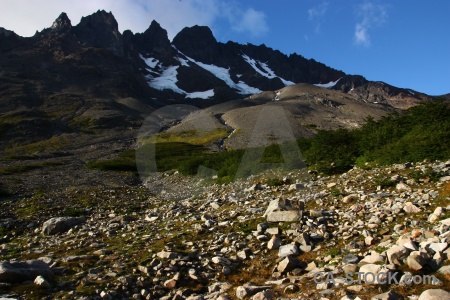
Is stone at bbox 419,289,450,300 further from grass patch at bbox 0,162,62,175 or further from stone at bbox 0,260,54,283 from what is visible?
grass patch at bbox 0,162,62,175

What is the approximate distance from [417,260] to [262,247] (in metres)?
5.00

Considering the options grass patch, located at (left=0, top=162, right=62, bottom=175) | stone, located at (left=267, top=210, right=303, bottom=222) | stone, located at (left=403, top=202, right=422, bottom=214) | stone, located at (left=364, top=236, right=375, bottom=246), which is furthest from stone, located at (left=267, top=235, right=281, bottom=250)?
grass patch, located at (left=0, top=162, right=62, bottom=175)

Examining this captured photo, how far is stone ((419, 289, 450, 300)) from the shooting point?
19.1 feet

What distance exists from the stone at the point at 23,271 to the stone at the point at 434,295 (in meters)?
9.33

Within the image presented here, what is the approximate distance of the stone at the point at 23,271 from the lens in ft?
30.3

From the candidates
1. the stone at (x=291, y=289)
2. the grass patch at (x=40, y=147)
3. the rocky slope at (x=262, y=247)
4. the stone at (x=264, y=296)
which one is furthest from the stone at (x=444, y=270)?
the grass patch at (x=40, y=147)

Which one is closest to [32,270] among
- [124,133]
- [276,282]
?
[276,282]

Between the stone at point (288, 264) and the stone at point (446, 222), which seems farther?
the stone at point (288, 264)

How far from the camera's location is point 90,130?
139 metres

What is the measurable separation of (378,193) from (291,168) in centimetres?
1158

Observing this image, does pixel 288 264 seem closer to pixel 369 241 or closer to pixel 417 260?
pixel 369 241

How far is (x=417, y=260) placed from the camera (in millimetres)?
6988

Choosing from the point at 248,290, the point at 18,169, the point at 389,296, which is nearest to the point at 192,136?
the point at 18,169

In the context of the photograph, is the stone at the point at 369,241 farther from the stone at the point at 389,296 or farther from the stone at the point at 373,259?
the stone at the point at 389,296
